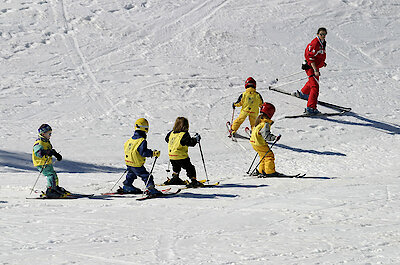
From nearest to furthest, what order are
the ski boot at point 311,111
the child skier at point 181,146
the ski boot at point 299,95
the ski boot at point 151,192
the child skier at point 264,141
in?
the ski boot at point 151,192 < the child skier at point 181,146 < the child skier at point 264,141 < the ski boot at point 311,111 < the ski boot at point 299,95

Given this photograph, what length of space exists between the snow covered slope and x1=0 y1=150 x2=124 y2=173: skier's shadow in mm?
38

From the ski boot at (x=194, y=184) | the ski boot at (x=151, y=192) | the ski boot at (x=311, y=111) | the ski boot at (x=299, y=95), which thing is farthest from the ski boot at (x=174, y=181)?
the ski boot at (x=299, y=95)

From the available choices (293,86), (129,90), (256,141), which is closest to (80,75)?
(129,90)

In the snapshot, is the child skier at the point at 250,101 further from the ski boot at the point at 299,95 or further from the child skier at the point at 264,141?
the ski boot at the point at 299,95

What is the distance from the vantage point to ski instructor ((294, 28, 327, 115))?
42.8ft

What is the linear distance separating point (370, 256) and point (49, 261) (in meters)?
3.01

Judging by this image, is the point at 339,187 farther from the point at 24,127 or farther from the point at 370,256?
the point at 24,127

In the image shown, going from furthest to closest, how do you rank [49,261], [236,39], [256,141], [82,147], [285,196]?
[236,39], [82,147], [256,141], [285,196], [49,261]

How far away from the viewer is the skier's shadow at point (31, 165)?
10906 mm

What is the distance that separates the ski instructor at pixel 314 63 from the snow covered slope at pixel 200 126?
0.48 meters

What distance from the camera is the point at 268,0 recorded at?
67.5 feet

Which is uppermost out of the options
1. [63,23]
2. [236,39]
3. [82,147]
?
[63,23]

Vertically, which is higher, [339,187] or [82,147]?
[82,147]

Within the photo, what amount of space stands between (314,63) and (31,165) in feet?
21.9
